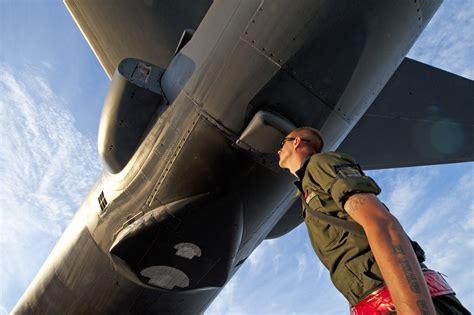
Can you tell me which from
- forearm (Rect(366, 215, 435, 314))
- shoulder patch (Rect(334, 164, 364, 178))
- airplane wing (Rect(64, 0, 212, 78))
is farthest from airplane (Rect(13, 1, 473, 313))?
forearm (Rect(366, 215, 435, 314))

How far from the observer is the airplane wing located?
590 centimetres

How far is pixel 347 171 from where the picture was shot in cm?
194

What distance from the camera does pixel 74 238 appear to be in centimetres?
562

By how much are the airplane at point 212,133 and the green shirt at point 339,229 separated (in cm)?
183

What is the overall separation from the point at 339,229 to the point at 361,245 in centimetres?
13

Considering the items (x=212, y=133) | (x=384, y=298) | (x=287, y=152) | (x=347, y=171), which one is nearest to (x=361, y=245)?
(x=384, y=298)

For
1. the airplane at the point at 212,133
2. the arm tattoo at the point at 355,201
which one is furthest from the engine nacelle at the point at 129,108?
the arm tattoo at the point at 355,201

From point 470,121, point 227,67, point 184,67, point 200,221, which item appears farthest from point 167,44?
point 470,121

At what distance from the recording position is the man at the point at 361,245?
1514 mm

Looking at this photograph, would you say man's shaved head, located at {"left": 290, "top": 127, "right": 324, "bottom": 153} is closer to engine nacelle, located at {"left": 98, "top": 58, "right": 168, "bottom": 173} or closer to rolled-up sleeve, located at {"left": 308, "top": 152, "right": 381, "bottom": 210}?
rolled-up sleeve, located at {"left": 308, "top": 152, "right": 381, "bottom": 210}

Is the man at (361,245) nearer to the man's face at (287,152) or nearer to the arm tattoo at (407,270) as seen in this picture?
the arm tattoo at (407,270)

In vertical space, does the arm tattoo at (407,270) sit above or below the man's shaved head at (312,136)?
below

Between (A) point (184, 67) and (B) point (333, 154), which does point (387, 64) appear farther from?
(B) point (333, 154)

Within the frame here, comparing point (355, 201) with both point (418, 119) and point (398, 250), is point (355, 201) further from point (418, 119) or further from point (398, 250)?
point (418, 119)
